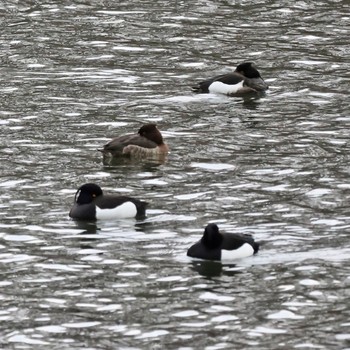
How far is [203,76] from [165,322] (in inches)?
Result: 571

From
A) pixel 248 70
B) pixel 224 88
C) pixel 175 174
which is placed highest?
pixel 248 70

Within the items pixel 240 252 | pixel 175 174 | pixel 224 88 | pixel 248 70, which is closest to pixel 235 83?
pixel 224 88

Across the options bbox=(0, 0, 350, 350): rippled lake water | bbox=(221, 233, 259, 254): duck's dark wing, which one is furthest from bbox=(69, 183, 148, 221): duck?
bbox=(221, 233, 259, 254): duck's dark wing

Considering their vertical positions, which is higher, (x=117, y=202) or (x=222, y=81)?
(x=222, y=81)

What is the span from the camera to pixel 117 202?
19.7m

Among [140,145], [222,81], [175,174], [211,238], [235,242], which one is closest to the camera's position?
[211,238]

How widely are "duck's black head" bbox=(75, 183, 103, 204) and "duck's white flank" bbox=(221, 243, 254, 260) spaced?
2.59m

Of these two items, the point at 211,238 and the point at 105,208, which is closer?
the point at 211,238

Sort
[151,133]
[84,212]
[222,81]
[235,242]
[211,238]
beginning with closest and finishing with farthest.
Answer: [211,238] → [235,242] → [84,212] → [151,133] → [222,81]

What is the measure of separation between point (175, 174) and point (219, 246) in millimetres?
4458

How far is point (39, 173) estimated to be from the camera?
22.0 metres

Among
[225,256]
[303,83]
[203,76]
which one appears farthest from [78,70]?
[225,256]

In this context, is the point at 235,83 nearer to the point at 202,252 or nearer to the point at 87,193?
the point at 87,193

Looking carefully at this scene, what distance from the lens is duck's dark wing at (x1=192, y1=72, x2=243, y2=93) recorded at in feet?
91.5
